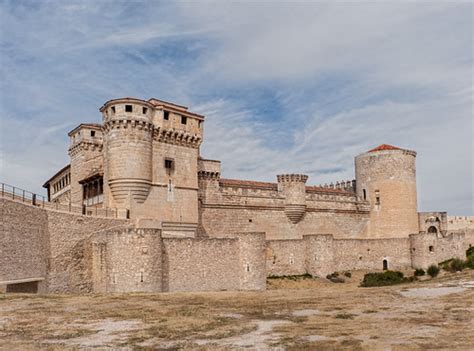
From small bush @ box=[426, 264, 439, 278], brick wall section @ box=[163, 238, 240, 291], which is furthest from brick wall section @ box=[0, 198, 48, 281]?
small bush @ box=[426, 264, 439, 278]

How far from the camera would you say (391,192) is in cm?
4462

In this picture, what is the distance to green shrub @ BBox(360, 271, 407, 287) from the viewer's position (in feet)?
108

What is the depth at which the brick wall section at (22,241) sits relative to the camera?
19047 millimetres

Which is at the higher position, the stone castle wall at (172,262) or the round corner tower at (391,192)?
the round corner tower at (391,192)

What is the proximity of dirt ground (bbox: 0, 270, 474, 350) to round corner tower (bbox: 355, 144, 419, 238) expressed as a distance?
28.3 metres

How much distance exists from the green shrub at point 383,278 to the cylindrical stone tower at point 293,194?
275 inches

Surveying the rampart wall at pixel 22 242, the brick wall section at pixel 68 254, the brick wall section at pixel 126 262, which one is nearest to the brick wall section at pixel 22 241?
the rampart wall at pixel 22 242

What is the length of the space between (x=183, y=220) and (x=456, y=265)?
A: 19.4 metres

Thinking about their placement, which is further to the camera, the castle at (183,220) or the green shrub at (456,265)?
the green shrub at (456,265)

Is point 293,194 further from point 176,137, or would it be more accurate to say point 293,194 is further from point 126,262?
point 126,262

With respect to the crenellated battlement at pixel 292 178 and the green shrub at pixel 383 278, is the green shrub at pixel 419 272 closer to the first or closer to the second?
the green shrub at pixel 383 278

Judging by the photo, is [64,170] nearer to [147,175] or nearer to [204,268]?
[147,175]

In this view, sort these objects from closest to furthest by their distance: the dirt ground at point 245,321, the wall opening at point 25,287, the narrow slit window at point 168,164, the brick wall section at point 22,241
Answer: the dirt ground at point 245,321 < the brick wall section at point 22,241 < the wall opening at point 25,287 < the narrow slit window at point 168,164

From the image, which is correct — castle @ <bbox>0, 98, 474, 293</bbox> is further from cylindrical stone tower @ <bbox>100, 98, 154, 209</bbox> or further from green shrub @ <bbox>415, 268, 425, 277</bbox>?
green shrub @ <bbox>415, 268, 425, 277</bbox>
